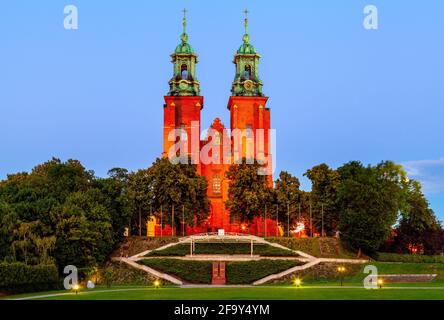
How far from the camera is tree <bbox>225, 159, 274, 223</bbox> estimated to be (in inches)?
3034

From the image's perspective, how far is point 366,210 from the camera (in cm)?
7062

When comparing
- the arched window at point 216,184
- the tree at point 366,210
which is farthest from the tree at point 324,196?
the arched window at point 216,184

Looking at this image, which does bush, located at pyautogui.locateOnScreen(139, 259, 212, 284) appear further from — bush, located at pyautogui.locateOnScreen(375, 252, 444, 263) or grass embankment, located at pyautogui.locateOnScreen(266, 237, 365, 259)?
bush, located at pyautogui.locateOnScreen(375, 252, 444, 263)

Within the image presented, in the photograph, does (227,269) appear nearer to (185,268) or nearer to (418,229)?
(185,268)

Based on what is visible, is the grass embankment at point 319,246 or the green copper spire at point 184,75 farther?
the green copper spire at point 184,75

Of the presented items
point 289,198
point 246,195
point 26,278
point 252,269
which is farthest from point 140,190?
point 26,278

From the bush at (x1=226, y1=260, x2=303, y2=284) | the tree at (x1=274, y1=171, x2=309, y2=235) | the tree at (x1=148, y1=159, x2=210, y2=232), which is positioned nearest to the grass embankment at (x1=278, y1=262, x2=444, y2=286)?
the bush at (x1=226, y1=260, x2=303, y2=284)

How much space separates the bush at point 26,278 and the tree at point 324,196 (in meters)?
34.5

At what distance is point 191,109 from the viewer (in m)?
94.3

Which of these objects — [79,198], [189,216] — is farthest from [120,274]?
[189,216]

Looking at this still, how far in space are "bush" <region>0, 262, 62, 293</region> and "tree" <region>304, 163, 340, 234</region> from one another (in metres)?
34.5

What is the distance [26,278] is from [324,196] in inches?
1529

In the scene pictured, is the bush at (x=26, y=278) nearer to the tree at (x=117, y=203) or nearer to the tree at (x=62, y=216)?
the tree at (x=62, y=216)

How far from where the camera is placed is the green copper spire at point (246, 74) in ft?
313
